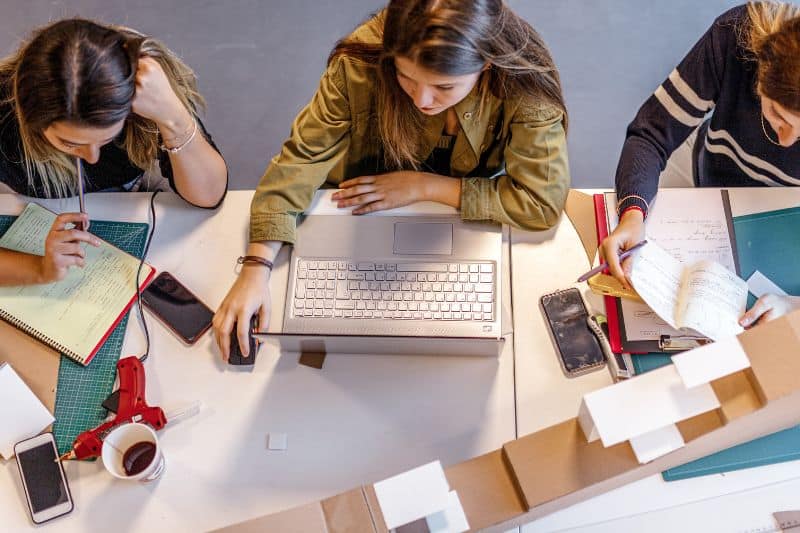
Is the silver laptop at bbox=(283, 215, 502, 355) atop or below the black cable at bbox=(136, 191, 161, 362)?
below

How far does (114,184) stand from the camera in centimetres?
133

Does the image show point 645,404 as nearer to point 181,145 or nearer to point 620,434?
point 620,434

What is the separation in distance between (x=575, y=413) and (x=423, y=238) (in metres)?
0.37

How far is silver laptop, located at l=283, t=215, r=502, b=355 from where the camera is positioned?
1.06 m

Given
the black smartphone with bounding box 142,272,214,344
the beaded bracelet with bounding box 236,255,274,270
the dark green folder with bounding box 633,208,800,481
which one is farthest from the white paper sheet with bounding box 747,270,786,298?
the black smartphone with bounding box 142,272,214,344

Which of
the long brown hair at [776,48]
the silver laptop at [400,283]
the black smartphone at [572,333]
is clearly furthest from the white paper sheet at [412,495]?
the long brown hair at [776,48]

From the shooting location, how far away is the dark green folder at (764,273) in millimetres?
992

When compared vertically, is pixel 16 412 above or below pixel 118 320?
below

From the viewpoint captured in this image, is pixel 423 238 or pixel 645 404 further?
pixel 423 238

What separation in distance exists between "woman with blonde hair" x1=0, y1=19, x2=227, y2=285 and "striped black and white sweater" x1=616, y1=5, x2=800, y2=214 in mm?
763

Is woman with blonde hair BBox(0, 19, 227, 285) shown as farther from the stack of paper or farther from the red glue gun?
the stack of paper

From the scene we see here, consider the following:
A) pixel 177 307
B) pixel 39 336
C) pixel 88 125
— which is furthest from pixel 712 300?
pixel 39 336

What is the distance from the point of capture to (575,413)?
1.04 meters

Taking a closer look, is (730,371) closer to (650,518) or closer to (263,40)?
(650,518)
